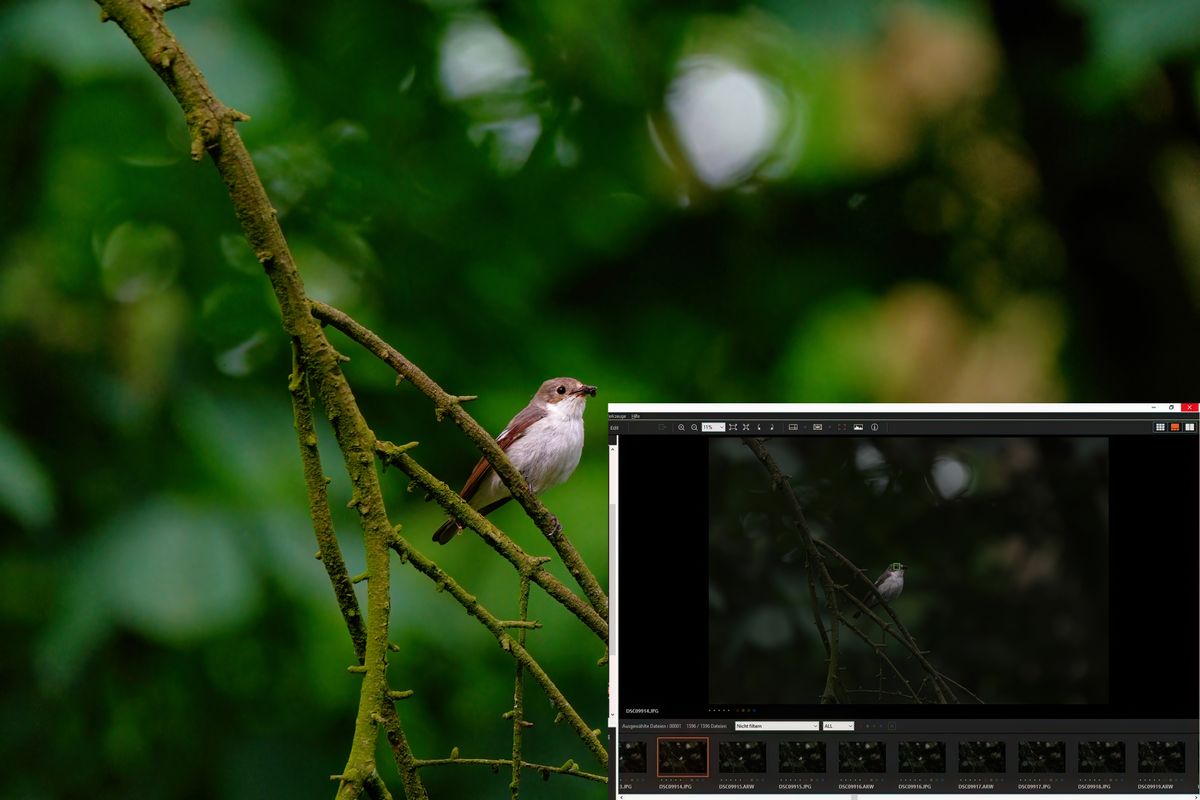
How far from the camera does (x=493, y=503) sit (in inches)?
64.8

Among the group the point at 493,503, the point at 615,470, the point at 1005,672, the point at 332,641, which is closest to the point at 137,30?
the point at 615,470

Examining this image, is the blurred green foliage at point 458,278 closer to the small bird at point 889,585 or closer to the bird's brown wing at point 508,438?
the bird's brown wing at point 508,438

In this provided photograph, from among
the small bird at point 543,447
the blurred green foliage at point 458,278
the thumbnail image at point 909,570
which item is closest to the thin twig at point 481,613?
the thumbnail image at point 909,570

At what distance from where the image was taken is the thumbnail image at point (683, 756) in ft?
4.44

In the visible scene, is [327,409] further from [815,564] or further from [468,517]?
[815,564]

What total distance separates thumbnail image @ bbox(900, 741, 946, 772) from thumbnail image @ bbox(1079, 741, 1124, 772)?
0.14 metres

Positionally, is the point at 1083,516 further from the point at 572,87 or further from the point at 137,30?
the point at 572,87

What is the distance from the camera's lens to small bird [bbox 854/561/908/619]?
1385mm

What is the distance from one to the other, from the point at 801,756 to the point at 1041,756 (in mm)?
241

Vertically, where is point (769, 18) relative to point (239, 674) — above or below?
above

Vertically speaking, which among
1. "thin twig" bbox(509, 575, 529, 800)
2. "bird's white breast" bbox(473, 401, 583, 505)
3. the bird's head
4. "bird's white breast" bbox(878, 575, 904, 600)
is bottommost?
"thin twig" bbox(509, 575, 529, 800)

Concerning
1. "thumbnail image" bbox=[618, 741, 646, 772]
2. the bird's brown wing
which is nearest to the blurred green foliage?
the bird's brown wing

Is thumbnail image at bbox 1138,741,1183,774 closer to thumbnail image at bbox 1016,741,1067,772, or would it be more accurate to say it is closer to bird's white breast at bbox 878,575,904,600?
thumbnail image at bbox 1016,741,1067,772

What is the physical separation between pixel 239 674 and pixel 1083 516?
6.29 feet
